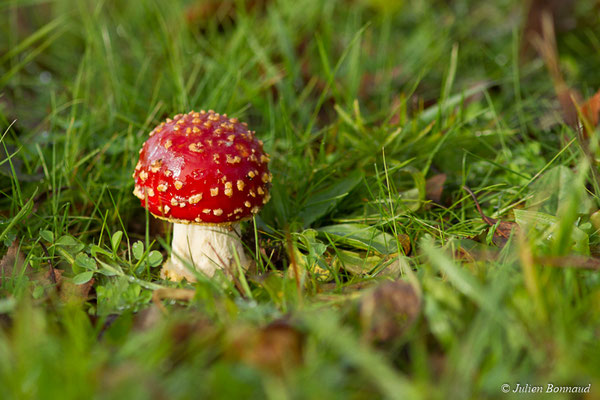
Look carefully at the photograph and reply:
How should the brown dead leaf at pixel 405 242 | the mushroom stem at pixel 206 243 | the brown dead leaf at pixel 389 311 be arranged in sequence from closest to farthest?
the brown dead leaf at pixel 389 311, the brown dead leaf at pixel 405 242, the mushroom stem at pixel 206 243

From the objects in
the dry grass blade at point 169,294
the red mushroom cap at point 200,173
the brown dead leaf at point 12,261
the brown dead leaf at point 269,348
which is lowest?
the brown dead leaf at point 12,261

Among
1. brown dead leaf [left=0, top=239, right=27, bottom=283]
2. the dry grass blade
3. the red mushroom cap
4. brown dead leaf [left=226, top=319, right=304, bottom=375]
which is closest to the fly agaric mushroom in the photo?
the red mushroom cap

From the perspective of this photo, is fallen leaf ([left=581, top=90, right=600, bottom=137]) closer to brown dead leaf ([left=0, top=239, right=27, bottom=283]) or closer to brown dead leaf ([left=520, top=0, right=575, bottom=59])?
brown dead leaf ([left=520, top=0, right=575, bottom=59])

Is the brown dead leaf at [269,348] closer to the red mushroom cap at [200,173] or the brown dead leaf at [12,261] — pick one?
the red mushroom cap at [200,173]

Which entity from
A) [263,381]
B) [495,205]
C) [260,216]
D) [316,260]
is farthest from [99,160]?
[495,205]

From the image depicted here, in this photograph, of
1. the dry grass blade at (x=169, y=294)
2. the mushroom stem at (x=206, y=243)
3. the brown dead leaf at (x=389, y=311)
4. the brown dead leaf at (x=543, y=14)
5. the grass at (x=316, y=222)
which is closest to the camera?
the grass at (x=316, y=222)

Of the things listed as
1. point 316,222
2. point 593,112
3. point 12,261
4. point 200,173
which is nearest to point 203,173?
point 200,173

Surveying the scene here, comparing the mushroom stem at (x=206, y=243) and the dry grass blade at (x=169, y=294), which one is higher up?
the dry grass blade at (x=169, y=294)

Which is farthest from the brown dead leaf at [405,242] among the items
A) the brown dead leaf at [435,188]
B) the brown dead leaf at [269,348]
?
the brown dead leaf at [269,348]
